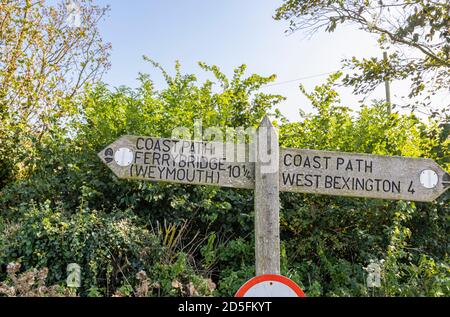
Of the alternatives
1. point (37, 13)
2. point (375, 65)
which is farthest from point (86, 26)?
point (375, 65)

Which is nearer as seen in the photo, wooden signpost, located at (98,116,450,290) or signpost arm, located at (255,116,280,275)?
signpost arm, located at (255,116,280,275)

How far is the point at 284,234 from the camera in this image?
4797mm

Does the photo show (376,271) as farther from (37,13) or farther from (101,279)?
(37,13)

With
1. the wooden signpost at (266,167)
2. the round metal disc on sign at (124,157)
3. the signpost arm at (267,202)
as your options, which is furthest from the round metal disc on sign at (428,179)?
the round metal disc on sign at (124,157)

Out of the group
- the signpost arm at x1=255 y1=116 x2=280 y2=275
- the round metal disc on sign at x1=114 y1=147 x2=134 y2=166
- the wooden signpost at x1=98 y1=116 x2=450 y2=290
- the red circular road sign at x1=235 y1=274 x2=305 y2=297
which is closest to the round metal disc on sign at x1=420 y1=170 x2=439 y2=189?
the wooden signpost at x1=98 y1=116 x2=450 y2=290

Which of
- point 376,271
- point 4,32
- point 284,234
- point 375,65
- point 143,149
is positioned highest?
point 4,32

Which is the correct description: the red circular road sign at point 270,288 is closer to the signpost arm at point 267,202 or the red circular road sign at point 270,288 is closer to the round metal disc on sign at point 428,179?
the signpost arm at point 267,202

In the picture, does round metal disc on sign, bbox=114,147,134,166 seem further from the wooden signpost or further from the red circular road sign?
the red circular road sign

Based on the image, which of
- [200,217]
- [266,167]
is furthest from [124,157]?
[200,217]

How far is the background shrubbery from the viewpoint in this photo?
3.88m

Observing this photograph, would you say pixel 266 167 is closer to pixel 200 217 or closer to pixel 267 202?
pixel 267 202

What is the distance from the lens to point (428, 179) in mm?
3020

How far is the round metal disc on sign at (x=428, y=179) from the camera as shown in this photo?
3.01 meters
